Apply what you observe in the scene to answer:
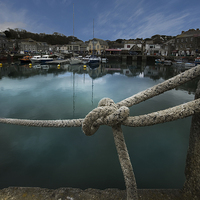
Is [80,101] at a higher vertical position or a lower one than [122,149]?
lower

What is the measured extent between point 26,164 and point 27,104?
19.6 feet

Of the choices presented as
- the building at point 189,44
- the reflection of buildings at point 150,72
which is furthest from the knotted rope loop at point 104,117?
the building at point 189,44

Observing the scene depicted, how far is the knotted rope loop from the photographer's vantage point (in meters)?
1.24

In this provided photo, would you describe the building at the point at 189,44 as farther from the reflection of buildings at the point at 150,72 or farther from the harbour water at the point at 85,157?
the harbour water at the point at 85,157

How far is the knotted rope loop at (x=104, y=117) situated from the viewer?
124cm

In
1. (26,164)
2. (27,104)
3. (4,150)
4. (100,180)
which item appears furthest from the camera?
(27,104)

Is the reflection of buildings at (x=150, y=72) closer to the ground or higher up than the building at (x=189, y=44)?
closer to the ground

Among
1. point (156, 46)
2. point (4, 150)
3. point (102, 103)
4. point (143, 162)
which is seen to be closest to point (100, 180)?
point (143, 162)

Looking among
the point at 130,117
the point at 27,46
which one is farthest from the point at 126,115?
the point at 27,46

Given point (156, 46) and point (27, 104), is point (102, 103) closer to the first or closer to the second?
point (27, 104)

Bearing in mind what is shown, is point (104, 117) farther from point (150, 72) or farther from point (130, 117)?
point (150, 72)

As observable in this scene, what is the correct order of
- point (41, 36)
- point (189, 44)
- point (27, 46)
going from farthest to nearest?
point (41, 36)
point (27, 46)
point (189, 44)

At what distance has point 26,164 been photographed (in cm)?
421

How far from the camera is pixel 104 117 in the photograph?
4.26 feet
